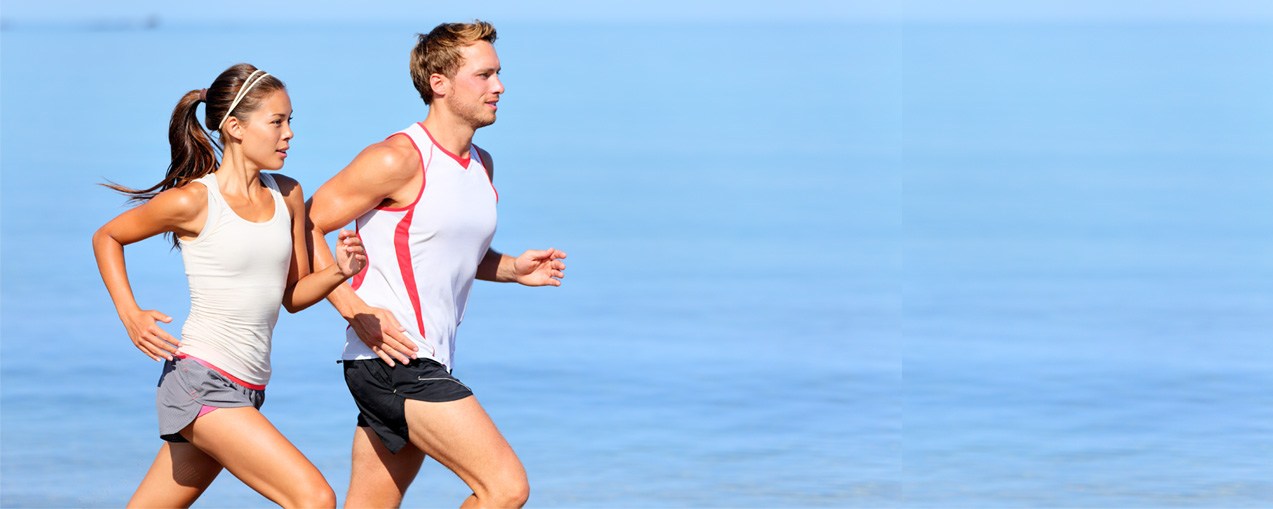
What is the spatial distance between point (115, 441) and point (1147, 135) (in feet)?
61.4

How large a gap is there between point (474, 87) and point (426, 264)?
473mm

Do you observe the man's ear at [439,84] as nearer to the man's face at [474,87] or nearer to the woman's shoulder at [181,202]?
the man's face at [474,87]

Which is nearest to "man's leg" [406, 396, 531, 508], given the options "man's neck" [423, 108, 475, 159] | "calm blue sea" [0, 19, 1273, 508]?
"man's neck" [423, 108, 475, 159]

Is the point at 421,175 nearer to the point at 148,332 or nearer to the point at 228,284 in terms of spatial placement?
the point at 228,284

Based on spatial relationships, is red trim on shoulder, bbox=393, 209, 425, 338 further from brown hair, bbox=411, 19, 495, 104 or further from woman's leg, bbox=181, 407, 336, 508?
woman's leg, bbox=181, 407, 336, 508

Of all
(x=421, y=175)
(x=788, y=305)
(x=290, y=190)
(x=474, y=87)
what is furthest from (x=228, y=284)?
(x=788, y=305)

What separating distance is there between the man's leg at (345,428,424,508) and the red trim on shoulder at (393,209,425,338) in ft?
1.29

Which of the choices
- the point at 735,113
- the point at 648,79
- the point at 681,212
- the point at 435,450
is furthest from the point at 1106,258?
the point at 648,79

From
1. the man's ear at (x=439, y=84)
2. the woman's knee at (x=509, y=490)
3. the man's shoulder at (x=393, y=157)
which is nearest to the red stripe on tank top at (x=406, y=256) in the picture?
the man's shoulder at (x=393, y=157)

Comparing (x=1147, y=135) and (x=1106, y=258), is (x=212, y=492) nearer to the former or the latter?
(x=1106, y=258)

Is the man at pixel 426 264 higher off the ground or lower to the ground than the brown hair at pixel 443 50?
lower

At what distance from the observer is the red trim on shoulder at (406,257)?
15.4 feet

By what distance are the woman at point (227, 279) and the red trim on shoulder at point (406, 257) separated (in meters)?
0.24

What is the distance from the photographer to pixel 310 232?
Answer: 15.5 feet
